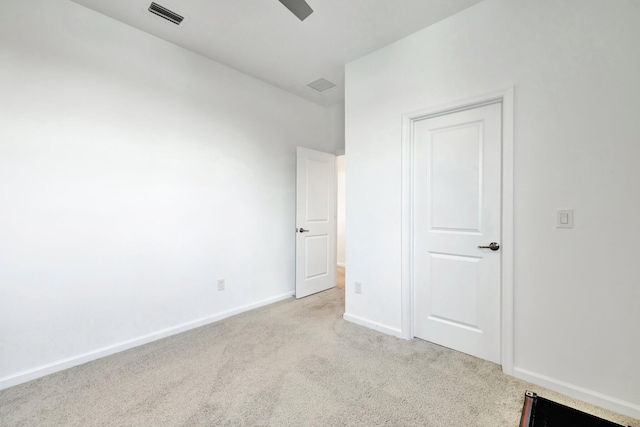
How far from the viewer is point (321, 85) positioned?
3.55 m

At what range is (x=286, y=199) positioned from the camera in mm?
3781

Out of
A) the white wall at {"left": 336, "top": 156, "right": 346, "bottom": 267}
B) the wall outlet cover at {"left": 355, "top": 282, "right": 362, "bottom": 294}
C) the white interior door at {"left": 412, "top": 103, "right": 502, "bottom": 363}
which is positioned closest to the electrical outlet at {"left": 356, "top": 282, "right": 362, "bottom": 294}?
the wall outlet cover at {"left": 355, "top": 282, "right": 362, "bottom": 294}

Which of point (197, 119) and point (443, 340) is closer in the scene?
point (443, 340)

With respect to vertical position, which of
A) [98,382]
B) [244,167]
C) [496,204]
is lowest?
[98,382]

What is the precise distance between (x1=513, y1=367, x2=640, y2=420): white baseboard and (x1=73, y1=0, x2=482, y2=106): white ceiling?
2708 millimetres

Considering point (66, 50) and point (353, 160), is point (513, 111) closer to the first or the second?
point (353, 160)

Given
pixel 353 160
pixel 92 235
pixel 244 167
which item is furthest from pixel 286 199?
pixel 92 235

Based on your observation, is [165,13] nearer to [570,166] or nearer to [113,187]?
[113,187]

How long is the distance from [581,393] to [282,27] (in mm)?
3412

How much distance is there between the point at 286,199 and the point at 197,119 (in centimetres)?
142

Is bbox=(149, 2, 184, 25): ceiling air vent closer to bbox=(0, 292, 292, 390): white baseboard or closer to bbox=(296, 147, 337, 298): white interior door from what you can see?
bbox=(296, 147, 337, 298): white interior door

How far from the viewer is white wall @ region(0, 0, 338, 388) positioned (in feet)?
6.54

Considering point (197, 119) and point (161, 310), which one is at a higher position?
point (197, 119)

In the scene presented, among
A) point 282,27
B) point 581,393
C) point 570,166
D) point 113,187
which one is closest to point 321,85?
point 282,27
